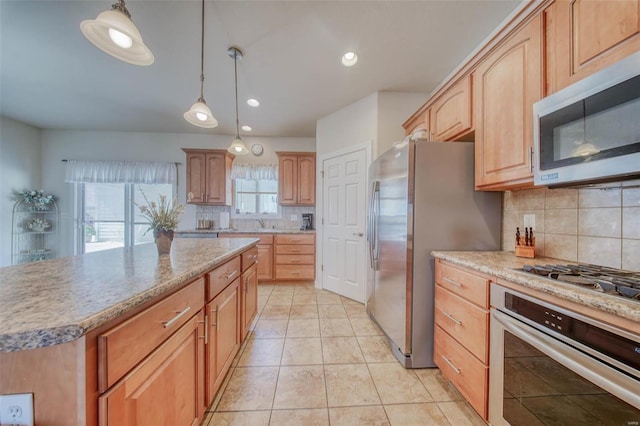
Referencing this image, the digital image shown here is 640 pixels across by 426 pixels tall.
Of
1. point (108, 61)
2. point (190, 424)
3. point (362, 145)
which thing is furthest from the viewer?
point (362, 145)

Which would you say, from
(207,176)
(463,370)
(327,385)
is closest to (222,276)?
(327,385)

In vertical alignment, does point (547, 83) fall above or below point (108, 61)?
below

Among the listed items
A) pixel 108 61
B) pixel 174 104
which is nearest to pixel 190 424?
pixel 108 61

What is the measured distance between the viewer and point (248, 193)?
457 centimetres

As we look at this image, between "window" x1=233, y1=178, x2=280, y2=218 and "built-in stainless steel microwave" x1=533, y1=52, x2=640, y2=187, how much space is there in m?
3.93

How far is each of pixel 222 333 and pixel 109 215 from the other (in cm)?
456

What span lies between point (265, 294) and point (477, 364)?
8.85 ft

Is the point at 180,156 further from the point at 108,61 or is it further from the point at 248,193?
the point at 108,61

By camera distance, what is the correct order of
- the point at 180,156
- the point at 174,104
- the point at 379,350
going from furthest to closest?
the point at 180,156
the point at 174,104
the point at 379,350

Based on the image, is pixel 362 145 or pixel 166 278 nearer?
pixel 166 278

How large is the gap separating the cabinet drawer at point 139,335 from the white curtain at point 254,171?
3.55 metres

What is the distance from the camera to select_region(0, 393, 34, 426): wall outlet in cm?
53

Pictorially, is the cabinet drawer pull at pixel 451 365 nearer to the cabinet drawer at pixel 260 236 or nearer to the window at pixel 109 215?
the cabinet drawer at pixel 260 236

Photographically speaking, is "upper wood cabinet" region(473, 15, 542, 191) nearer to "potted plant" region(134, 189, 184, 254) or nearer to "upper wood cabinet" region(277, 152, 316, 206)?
"potted plant" region(134, 189, 184, 254)
